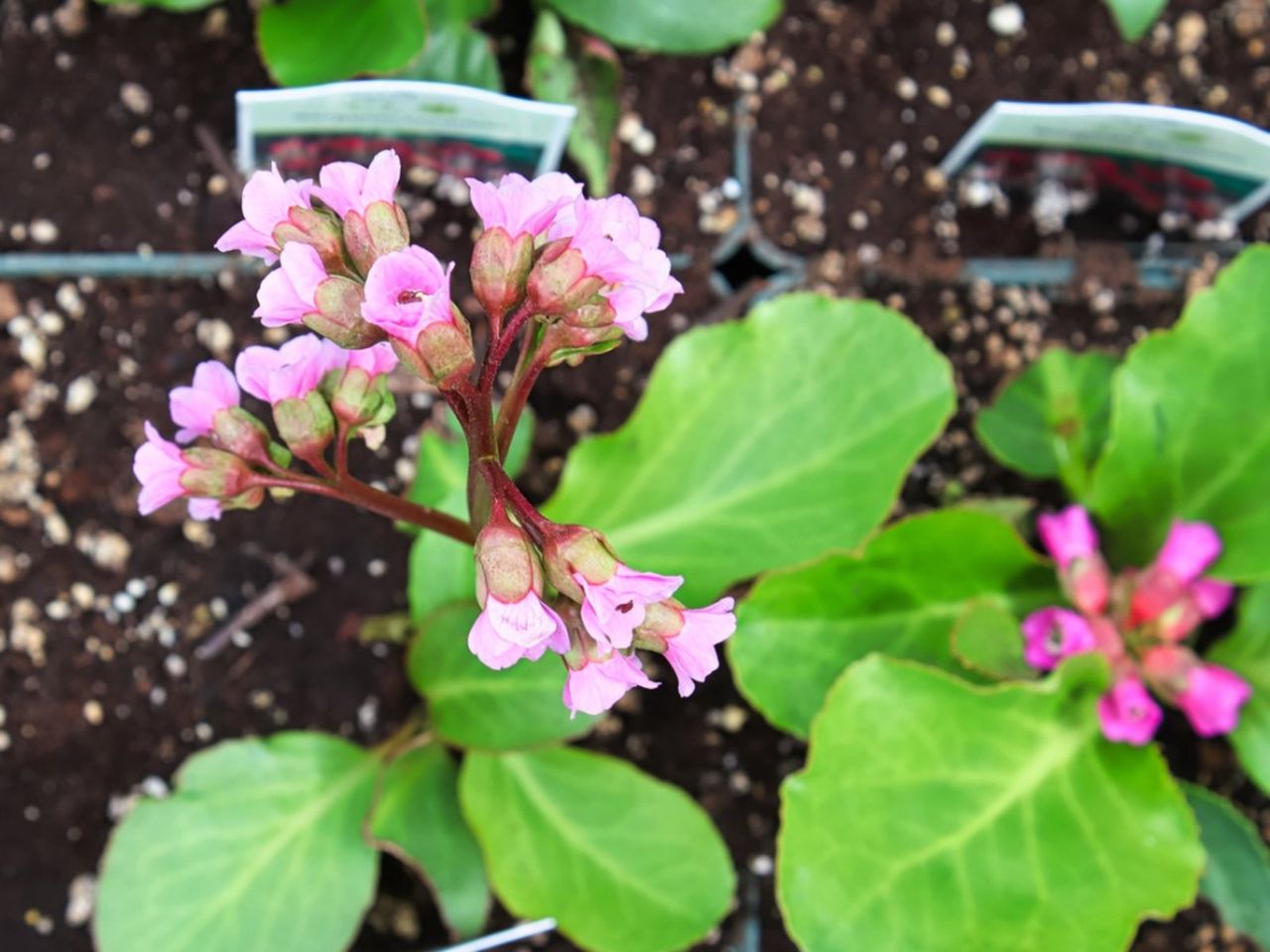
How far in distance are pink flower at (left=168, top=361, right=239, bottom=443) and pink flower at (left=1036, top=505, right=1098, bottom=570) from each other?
2.25ft

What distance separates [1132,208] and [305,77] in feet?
2.73

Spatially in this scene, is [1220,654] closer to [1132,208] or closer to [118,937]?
[1132,208]

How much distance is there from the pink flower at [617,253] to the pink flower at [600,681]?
15 cm

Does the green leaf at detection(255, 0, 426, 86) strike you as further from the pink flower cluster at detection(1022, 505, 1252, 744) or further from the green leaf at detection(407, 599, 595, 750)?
the pink flower cluster at detection(1022, 505, 1252, 744)

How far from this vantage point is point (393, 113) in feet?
3.34

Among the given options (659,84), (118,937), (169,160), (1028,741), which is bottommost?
(118,937)

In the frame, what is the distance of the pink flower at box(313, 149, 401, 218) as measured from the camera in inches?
22.2

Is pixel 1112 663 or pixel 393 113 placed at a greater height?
pixel 393 113

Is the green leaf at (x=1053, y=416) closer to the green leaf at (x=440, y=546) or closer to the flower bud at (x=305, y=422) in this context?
the green leaf at (x=440, y=546)

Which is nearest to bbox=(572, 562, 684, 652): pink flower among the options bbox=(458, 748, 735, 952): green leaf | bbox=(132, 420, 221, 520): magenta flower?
bbox=(132, 420, 221, 520): magenta flower

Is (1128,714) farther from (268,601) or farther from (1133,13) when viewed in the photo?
(268,601)

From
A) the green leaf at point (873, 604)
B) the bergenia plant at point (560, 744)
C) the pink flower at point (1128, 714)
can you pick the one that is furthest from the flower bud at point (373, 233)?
the pink flower at point (1128, 714)

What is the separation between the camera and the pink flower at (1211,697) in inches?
40.9

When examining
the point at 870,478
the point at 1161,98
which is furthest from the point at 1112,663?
the point at 1161,98
